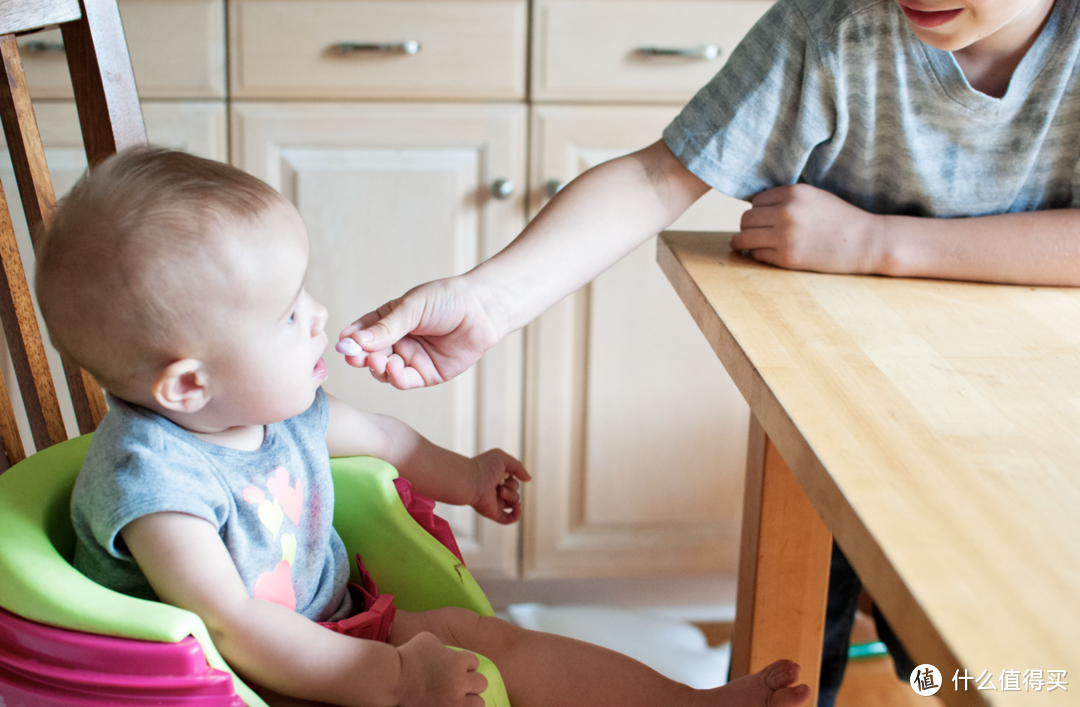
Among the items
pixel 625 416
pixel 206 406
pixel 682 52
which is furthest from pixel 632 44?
pixel 206 406

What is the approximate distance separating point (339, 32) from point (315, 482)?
82 cm

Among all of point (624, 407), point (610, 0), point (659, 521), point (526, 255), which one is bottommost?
point (659, 521)

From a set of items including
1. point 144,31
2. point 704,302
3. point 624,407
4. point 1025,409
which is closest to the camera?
A: point 1025,409

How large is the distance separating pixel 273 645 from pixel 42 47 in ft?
3.41

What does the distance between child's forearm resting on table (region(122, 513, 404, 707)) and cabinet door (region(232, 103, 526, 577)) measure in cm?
84

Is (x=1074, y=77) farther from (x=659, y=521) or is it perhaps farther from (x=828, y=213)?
(x=659, y=521)

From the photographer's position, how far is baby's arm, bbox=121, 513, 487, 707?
569 mm

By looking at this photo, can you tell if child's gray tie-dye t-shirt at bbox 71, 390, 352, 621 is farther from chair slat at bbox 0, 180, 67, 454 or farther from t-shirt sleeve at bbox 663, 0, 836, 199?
t-shirt sleeve at bbox 663, 0, 836, 199

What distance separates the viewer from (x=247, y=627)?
0.57m

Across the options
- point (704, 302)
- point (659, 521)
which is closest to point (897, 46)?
point (704, 302)

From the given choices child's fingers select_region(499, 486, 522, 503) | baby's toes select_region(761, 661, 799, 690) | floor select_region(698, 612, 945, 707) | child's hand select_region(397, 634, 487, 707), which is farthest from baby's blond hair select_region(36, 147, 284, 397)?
floor select_region(698, 612, 945, 707)

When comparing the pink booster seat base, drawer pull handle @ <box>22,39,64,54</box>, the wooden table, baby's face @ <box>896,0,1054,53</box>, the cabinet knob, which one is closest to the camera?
the wooden table

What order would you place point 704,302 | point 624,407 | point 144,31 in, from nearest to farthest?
1. point 704,302
2. point 144,31
3. point 624,407

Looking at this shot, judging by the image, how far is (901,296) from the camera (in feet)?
2.21
